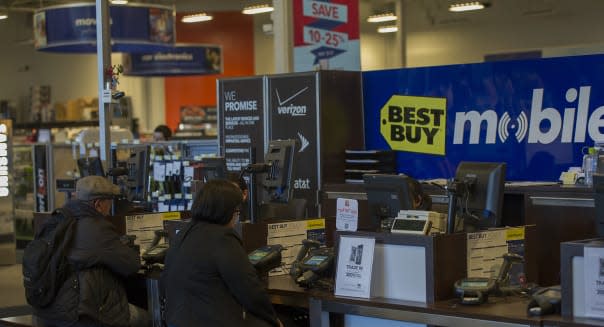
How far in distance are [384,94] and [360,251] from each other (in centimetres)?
362

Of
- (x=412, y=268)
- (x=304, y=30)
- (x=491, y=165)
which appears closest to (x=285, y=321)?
(x=412, y=268)

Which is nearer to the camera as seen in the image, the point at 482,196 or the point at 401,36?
the point at 482,196

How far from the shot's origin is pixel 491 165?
467 centimetres

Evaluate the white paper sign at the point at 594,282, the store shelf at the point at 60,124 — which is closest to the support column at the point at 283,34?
the white paper sign at the point at 594,282

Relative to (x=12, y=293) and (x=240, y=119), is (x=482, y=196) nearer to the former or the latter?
(x=240, y=119)

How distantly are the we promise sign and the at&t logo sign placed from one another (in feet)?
6.22

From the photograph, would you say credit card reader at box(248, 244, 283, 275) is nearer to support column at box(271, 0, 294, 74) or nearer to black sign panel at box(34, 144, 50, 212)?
support column at box(271, 0, 294, 74)

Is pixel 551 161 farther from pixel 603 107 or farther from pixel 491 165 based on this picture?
pixel 491 165

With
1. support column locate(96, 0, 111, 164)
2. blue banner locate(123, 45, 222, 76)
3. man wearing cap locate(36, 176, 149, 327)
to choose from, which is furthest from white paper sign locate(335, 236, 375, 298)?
blue banner locate(123, 45, 222, 76)

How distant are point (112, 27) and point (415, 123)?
634 cm

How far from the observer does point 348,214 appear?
16.2 feet

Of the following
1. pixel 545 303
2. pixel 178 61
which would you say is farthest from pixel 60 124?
pixel 545 303

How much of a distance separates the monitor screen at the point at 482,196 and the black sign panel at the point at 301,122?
120 inches

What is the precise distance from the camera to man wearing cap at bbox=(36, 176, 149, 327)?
5293 mm
